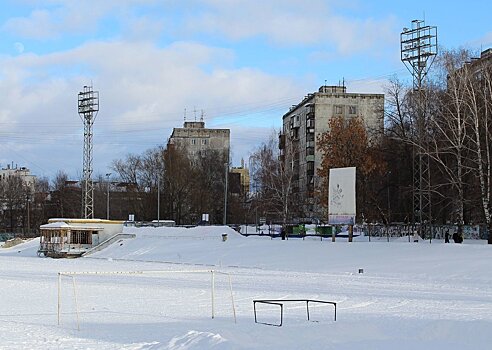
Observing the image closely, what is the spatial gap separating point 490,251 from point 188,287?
18.5m

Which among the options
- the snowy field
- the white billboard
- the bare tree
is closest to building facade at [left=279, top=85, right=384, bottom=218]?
the bare tree

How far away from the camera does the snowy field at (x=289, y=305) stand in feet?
49.0

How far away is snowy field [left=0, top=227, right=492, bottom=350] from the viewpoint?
1495 centimetres

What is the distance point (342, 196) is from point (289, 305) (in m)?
28.3

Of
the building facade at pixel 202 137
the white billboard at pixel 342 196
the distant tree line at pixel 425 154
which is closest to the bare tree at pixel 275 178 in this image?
the distant tree line at pixel 425 154

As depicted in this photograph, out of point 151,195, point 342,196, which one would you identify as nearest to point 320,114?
point 151,195

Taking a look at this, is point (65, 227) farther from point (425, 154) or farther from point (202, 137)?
point (202, 137)

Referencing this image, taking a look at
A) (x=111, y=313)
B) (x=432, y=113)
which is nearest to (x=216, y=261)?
(x=432, y=113)

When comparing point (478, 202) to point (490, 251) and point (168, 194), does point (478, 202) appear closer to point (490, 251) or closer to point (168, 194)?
point (490, 251)

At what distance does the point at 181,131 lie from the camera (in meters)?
132

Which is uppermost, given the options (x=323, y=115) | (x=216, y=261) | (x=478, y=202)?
(x=323, y=115)

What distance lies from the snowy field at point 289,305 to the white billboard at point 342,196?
1.99 metres

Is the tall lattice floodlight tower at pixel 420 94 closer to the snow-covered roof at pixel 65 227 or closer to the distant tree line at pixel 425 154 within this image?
the distant tree line at pixel 425 154

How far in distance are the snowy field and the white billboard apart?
199 cm
